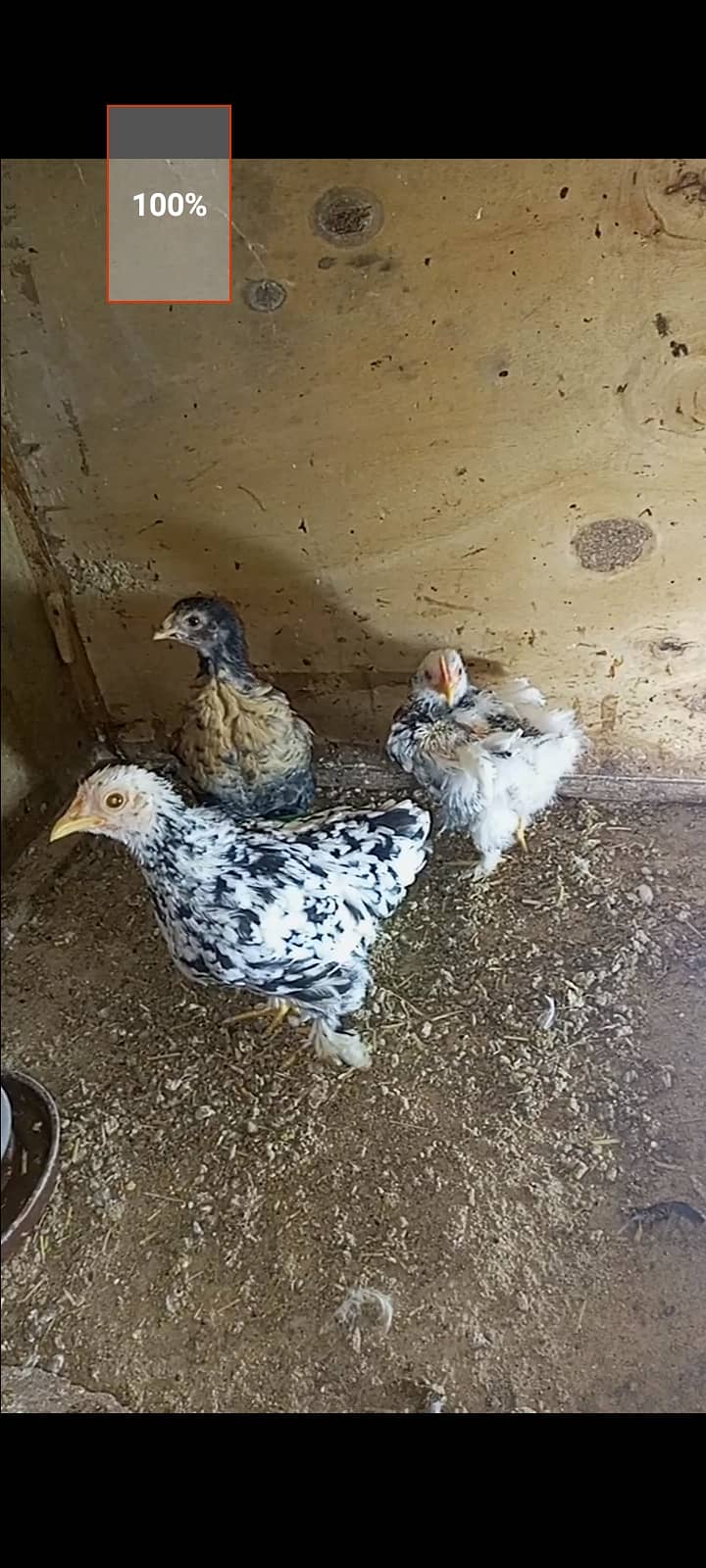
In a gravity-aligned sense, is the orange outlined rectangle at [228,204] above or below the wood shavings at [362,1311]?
above

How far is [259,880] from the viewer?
4.48ft

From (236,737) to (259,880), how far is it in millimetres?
332

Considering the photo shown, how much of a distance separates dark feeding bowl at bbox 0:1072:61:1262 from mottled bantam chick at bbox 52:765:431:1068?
305 millimetres

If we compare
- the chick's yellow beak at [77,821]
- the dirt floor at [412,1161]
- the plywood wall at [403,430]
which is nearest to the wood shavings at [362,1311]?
the dirt floor at [412,1161]

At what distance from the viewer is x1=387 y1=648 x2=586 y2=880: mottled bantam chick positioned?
5.34 feet

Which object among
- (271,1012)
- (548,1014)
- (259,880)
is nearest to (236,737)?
(259,880)

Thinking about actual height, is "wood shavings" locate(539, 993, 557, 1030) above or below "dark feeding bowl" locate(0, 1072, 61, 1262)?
above

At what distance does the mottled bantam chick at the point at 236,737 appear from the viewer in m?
1.61

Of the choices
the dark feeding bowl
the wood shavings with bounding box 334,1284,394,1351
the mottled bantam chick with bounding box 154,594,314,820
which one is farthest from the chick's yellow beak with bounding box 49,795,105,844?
the wood shavings with bounding box 334,1284,394,1351

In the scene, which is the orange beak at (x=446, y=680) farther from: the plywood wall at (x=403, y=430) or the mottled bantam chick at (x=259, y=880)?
the mottled bantam chick at (x=259, y=880)

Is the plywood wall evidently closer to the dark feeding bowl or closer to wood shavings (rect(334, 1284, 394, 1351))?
the dark feeding bowl

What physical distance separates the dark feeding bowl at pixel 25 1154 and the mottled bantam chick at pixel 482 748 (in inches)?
30.9
